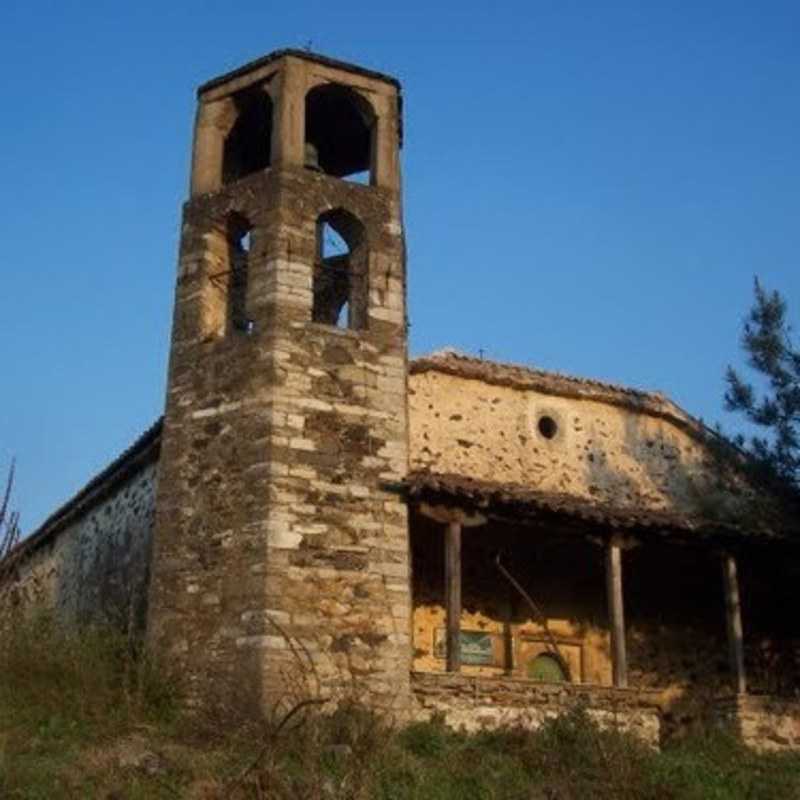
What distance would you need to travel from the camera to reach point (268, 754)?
10.4 meters

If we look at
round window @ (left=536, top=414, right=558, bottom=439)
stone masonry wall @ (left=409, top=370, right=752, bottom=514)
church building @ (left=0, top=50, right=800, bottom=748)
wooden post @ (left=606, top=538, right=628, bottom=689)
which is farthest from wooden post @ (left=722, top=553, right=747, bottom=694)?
round window @ (left=536, top=414, right=558, bottom=439)

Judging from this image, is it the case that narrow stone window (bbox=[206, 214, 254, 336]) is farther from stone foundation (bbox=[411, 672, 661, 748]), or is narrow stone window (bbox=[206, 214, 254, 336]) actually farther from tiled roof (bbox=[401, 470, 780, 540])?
stone foundation (bbox=[411, 672, 661, 748])

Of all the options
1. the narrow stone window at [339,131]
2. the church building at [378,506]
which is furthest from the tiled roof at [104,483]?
the narrow stone window at [339,131]

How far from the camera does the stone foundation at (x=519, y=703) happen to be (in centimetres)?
1345

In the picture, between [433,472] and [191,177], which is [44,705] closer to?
[433,472]

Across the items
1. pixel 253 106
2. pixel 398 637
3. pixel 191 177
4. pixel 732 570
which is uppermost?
pixel 253 106

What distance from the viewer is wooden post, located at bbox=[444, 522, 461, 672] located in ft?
45.7

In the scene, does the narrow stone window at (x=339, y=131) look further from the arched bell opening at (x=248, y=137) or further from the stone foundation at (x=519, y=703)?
the stone foundation at (x=519, y=703)

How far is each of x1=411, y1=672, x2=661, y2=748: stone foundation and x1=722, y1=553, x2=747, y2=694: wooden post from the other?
5.15 ft

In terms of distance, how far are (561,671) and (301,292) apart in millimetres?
5934

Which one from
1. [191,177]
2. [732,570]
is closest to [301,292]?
[191,177]

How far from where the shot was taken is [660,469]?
1795 centimetres

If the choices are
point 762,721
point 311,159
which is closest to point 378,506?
point 311,159

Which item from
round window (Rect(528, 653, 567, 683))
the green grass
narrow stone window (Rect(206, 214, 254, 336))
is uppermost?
narrow stone window (Rect(206, 214, 254, 336))
